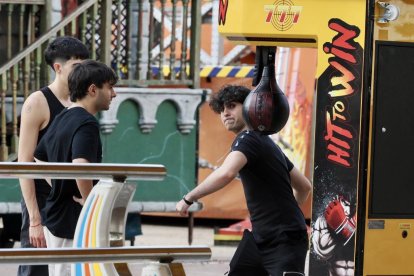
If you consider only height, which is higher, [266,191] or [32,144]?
[32,144]

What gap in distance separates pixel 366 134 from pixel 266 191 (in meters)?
0.94

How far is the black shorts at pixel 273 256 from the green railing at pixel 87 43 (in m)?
4.57

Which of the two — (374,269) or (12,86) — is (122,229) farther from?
(12,86)

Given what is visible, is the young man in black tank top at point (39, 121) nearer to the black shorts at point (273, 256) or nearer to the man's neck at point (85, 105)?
the man's neck at point (85, 105)

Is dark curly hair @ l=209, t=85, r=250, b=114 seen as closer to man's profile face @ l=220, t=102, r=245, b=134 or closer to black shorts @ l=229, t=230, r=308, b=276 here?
man's profile face @ l=220, t=102, r=245, b=134

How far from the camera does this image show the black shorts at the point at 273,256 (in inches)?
273

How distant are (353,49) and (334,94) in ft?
0.97

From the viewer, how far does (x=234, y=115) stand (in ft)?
23.8

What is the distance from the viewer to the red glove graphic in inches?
304

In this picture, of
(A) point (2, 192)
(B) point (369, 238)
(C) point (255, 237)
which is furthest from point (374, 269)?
(A) point (2, 192)

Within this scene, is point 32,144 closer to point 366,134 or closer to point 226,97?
point 226,97

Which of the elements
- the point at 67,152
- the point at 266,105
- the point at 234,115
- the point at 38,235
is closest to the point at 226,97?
the point at 234,115

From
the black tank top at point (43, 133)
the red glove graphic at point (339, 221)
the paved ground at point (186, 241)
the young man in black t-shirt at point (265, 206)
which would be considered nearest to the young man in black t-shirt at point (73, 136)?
the black tank top at point (43, 133)

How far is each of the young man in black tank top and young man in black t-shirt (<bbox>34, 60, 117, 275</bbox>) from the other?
320 mm
